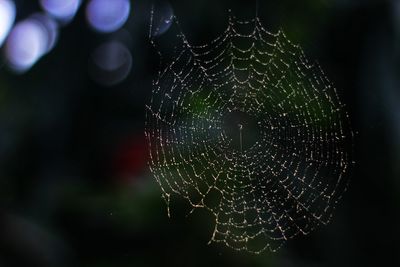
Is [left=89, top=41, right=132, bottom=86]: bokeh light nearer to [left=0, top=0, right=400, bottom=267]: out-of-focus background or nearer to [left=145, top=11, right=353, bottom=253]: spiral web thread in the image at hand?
[left=0, top=0, right=400, bottom=267]: out-of-focus background

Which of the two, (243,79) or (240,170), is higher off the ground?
(243,79)

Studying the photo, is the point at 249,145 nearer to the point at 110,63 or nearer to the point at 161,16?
the point at 161,16

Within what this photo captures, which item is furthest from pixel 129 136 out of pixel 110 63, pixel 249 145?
pixel 249 145

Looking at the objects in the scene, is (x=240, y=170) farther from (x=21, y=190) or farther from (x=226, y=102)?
(x=21, y=190)

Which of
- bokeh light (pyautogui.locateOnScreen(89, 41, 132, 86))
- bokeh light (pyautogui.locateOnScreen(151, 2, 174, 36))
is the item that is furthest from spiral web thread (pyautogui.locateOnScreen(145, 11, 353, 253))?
bokeh light (pyautogui.locateOnScreen(89, 41, 132, 86))

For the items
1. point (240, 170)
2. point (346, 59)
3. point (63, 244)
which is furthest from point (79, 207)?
point (346, 59)

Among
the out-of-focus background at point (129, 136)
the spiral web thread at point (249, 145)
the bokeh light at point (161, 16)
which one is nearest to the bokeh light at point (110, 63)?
the out-of-focus background at point (129, 136)
